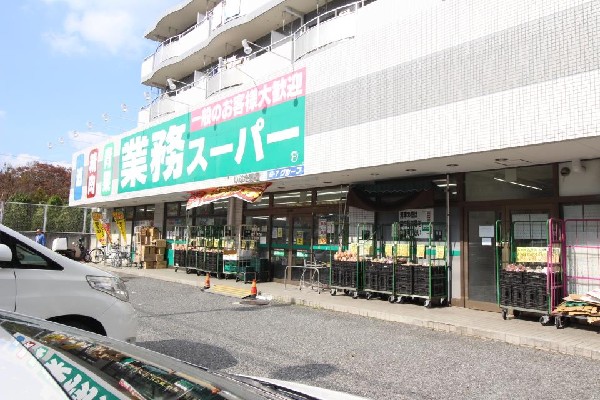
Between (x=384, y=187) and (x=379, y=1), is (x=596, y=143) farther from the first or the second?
(x=379, y=1)

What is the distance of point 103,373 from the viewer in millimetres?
1567

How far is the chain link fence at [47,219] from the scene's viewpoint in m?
28.3

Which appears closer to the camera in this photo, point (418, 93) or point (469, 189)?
point (418, 93)

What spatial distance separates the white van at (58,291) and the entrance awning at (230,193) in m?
Result: 8.79

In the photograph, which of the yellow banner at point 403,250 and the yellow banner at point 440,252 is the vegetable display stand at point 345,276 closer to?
the yellow banner at point 403,250

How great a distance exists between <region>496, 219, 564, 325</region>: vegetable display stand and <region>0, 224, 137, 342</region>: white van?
699 centimetres

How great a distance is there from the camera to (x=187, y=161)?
16.8 metres

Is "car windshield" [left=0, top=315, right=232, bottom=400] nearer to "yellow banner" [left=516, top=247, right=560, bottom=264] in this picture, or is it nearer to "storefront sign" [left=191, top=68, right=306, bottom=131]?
"yellow banner" [left=516, top=247, right=560, bottom=264]

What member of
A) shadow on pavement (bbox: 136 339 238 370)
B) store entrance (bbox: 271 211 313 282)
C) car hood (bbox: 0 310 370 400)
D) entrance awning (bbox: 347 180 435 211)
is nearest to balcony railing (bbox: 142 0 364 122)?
entrance awning (bbox: 347 180 435 211)

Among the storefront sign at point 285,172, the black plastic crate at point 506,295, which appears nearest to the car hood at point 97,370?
the black plastic crate at point 506,295

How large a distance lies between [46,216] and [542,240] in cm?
2868

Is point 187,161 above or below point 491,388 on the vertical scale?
above

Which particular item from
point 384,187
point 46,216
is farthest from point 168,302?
point 46,216

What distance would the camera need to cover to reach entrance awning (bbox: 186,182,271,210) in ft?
45.8
